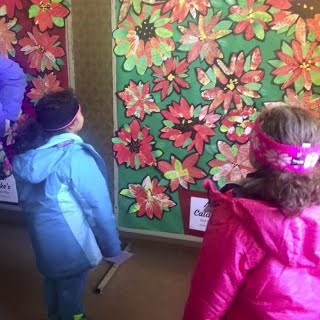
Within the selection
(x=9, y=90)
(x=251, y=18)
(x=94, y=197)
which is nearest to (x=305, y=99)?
(x=251, y=18)

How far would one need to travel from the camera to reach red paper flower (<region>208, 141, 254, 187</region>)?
2.18 meters

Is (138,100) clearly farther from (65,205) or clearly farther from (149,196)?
(65,205)

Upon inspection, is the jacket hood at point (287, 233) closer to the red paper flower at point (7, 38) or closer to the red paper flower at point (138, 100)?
the red paper flower at point (138, 100)

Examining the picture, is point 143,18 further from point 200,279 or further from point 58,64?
point 200,279

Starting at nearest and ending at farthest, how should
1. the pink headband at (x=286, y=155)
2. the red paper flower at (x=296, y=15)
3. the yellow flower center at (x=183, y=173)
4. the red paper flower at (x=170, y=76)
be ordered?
the pink headband at (x=286, y=155) < the red paper flower at (x=296, y=15) < the red paper flower at (x=170, y=76) < the yellow flower center at (x=183, y=173)

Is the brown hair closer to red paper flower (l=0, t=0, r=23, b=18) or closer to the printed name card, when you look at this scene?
the printed name card

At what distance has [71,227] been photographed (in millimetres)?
1678

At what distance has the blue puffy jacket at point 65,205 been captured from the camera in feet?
5.28

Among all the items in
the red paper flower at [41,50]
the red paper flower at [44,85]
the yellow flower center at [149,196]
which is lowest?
the yellow flower center at [149,196]

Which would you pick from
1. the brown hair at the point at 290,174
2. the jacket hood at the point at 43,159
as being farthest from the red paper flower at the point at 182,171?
the brown hair at the point at 290,174

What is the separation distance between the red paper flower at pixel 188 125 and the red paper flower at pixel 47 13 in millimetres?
699

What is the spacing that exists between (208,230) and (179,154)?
3.55ft

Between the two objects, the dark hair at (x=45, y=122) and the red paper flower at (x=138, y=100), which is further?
the red paper flower at (x=138, y=100)

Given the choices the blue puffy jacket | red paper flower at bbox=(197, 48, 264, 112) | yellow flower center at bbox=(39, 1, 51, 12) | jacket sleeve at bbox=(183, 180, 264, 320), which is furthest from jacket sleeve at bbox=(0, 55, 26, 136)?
jacket sleeve at bbox=(183, 180, 264, 320)
